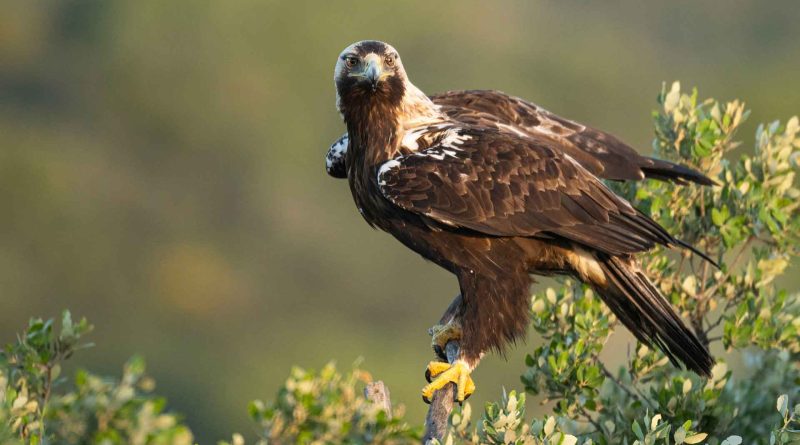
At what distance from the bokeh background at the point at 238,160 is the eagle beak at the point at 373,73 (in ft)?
59.2

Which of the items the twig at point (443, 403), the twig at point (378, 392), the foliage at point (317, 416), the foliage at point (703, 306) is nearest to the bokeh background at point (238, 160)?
the foliage at point (703, 306)

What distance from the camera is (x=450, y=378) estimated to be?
7.01 metres

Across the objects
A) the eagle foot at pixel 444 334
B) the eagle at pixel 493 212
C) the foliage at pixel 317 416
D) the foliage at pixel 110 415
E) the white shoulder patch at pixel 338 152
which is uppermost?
the white shoulder patch at pixel 338 152

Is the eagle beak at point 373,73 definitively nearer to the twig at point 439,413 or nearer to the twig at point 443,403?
the twig at point 443,403

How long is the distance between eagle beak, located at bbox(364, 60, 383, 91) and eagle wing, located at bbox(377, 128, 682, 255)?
1.52ft

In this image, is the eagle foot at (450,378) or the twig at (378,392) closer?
the twig at (378,392)

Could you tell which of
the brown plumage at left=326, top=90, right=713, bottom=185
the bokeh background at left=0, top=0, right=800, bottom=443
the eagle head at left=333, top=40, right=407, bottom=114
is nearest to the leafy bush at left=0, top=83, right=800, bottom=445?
the brown plumage at left=326, top=90, right=713, bottom=185

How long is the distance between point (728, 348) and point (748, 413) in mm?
357

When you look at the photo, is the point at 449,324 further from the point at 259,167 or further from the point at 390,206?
the point at 259,167

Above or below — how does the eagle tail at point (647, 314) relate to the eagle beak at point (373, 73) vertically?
below

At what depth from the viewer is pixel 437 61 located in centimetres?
4400

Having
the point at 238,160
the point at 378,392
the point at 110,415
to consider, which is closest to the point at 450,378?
the point at 378,392

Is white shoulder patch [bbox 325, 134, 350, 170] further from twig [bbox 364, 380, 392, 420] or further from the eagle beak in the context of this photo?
twig [bbox 364, 380, 392, 420]

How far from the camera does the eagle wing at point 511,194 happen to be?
6.94m
